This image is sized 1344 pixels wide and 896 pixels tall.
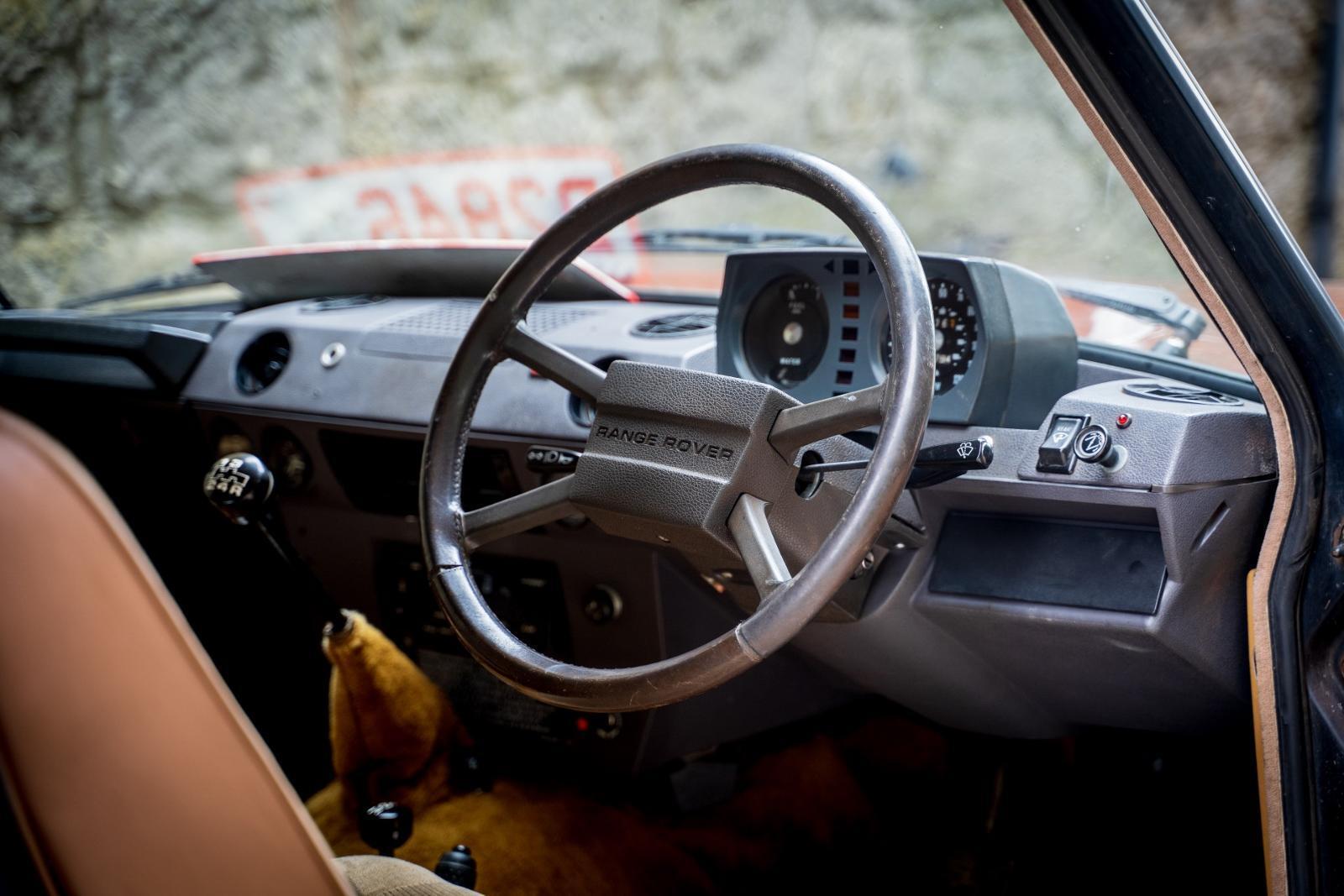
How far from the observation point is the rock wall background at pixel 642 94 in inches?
200

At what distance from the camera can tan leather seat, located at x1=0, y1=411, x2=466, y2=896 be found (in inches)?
25.2

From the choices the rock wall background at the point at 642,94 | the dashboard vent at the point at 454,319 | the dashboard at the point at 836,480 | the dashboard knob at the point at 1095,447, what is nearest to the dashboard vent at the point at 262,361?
the dashboard at the point at 836,480

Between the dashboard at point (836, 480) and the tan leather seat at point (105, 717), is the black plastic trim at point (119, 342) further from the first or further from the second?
the tan leather seat at point (105, 717)

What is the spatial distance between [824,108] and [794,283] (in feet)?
16.2

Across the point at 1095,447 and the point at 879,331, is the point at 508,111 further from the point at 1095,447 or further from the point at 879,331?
the point at 1095,447

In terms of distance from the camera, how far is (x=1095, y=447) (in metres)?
1.36

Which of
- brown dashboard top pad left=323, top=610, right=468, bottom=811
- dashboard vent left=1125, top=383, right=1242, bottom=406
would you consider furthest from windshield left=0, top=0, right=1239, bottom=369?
dashboard vent left=1125, top=383, right=1242, bottom=406

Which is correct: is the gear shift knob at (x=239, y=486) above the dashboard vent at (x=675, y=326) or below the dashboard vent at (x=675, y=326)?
below

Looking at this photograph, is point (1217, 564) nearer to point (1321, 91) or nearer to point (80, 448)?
point (80, 448)

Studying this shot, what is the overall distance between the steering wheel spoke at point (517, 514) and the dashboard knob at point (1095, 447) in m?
0.58

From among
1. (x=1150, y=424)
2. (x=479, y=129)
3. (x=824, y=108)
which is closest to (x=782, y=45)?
(x=824, y=108)

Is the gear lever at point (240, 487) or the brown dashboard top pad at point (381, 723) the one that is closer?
the gear lever at point (240, 487)

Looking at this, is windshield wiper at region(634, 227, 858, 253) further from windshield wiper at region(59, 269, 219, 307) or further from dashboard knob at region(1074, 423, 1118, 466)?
windshield wiper at region(59, 269, 219, 307)

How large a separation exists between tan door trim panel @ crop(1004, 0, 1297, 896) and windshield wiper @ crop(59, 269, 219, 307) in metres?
1.82
